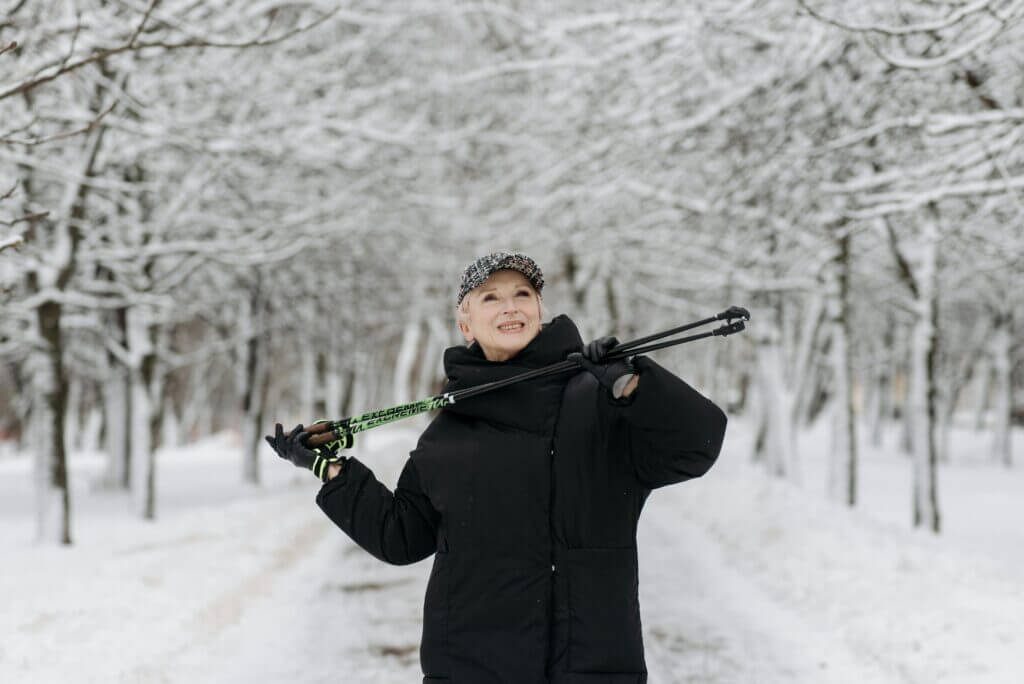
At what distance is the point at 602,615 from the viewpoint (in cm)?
223

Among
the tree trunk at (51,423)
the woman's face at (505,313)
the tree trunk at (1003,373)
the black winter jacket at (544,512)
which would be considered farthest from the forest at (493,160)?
the tree trunk at (1003,373)

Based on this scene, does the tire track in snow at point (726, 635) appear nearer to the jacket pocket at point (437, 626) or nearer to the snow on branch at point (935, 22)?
the jacket pocket at point (437, 626)

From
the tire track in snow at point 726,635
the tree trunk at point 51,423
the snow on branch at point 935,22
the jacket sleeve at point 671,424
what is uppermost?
the snow on branch at point 935,22

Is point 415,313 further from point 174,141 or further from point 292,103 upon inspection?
point 174,141

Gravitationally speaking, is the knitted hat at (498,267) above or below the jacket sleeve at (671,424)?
A: above

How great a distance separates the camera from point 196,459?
2853cm

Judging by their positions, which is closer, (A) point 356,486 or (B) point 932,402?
(A) point 356,486

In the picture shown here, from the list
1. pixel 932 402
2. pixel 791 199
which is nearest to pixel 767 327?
pixel 932 402

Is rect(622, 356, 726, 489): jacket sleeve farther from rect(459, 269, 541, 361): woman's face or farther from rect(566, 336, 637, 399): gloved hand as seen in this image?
rect(459, 269, 541, 361): woman's face

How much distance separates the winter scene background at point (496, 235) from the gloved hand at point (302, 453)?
6.55 ft

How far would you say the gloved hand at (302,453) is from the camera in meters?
2.47

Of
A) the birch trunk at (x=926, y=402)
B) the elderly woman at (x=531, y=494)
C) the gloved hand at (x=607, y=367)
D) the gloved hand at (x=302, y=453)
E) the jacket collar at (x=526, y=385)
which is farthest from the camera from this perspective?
the birch trunk at (x=926, y=402)

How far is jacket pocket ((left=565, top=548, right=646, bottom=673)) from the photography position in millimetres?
2207

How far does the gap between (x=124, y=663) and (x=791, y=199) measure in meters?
7.97
